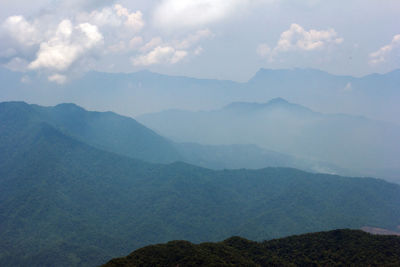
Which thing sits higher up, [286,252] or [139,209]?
[286,252]

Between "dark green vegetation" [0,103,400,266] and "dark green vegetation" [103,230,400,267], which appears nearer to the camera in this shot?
"dark green vegetation" [103,230,400,267]

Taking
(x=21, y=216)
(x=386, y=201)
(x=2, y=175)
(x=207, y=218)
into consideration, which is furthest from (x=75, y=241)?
(x=386, y=201)

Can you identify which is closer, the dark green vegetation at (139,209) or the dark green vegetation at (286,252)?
the dark green vegetation at (286,252)

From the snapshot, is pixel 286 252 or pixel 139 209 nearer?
pixel 286 252
